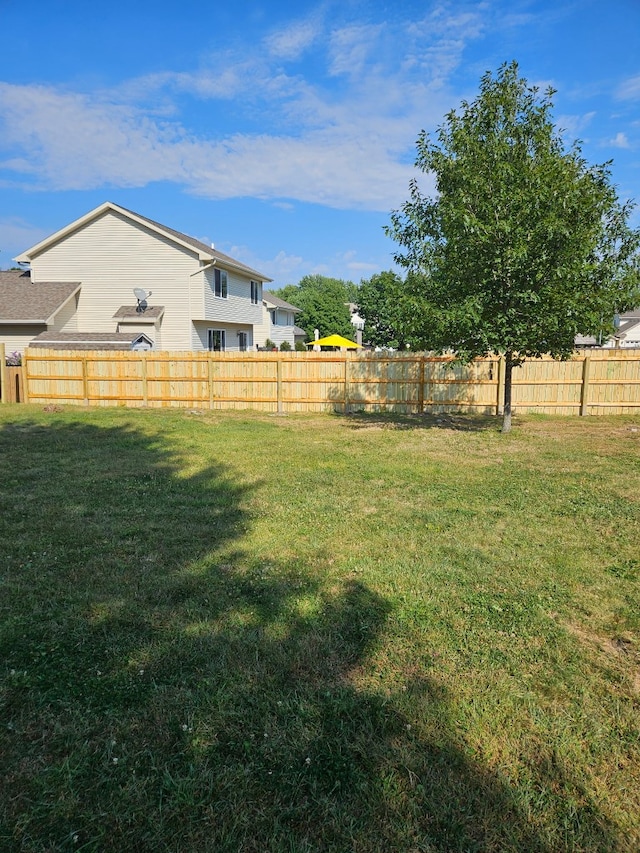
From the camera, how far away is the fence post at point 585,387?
14258 mm

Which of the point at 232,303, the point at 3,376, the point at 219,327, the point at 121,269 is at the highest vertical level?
the point at 121,269

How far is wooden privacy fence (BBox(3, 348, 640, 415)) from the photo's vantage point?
14500 millimetres

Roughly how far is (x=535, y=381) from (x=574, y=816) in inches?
533

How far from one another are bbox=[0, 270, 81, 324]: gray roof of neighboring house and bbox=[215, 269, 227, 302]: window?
554 cm

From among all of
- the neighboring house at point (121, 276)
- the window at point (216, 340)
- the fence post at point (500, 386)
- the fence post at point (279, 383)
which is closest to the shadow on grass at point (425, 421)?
the fence post at point (500, 386)

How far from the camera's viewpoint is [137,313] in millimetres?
21875

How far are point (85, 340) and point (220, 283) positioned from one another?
6752mm

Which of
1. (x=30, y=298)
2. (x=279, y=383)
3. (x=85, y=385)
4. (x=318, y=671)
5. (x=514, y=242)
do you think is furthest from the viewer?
(x=30, y=298)

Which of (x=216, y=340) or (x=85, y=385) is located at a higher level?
(x=216, y=340)

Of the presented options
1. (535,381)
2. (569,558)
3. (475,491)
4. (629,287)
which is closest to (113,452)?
(475,491)

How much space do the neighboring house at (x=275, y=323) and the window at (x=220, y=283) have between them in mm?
8599

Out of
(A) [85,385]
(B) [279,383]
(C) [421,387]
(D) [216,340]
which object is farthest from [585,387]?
(D) [216,340]

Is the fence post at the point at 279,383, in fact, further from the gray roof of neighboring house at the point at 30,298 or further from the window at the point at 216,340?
the gray roof of neighboring house at the point at 30,298

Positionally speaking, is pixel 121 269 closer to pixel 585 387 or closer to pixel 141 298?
pixel 141 298
